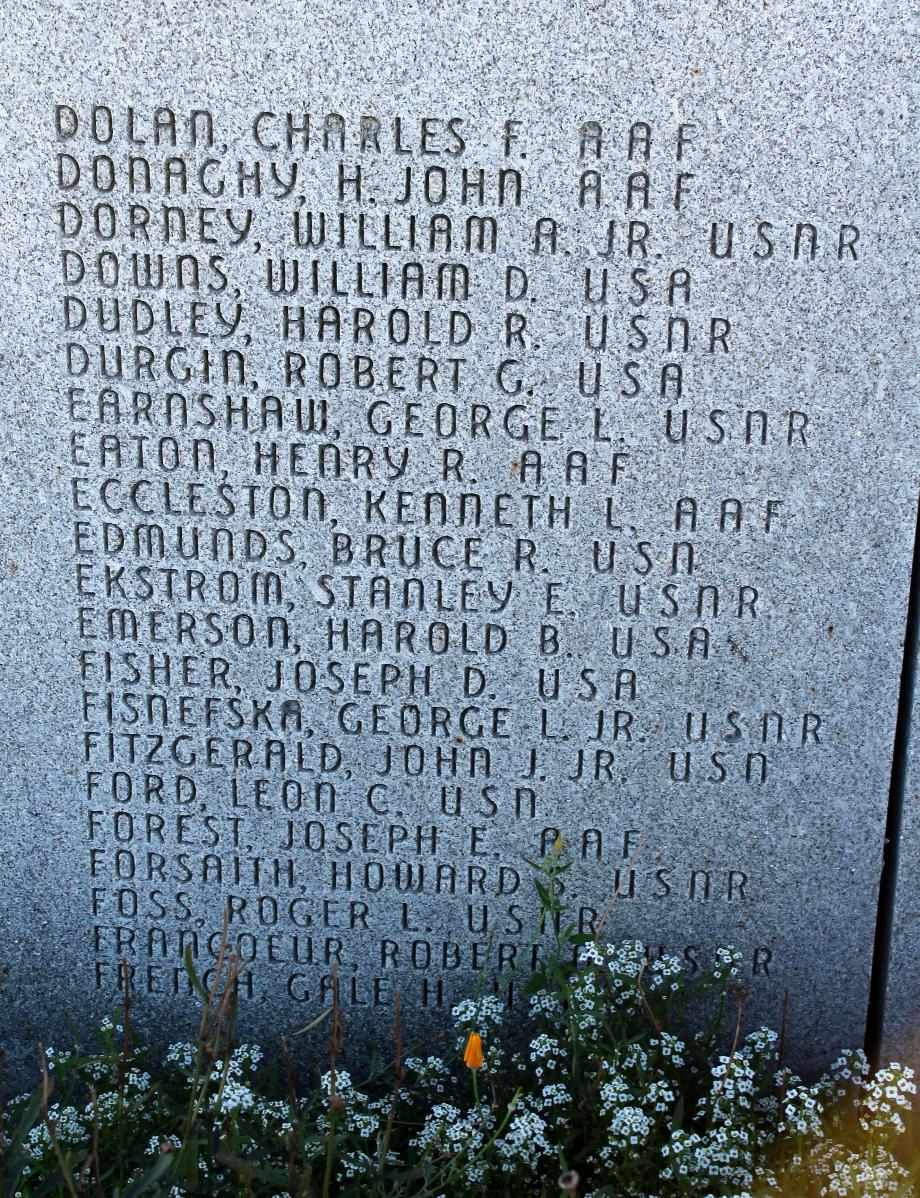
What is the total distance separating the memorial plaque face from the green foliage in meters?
0.16

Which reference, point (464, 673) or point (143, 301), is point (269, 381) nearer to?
point (143, 301)

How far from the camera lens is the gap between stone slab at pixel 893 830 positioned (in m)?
2.89

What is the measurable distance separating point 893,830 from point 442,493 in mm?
1400

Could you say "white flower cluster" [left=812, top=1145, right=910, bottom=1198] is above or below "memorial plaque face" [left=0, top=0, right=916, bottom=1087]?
below

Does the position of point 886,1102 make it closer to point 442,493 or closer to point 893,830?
point 893,830

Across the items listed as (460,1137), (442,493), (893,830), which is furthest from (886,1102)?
(442,493)

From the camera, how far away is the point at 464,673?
2.97 m

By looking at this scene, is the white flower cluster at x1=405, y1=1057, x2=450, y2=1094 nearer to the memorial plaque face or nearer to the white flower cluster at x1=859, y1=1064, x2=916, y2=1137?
the memorial plaque face

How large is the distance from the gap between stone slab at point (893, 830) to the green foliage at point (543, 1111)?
14 centimetres

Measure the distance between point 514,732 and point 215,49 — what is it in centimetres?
172

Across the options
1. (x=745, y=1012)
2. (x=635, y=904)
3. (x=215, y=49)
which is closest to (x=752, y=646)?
(x=635, y=904)

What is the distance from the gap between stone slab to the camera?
2889 mm

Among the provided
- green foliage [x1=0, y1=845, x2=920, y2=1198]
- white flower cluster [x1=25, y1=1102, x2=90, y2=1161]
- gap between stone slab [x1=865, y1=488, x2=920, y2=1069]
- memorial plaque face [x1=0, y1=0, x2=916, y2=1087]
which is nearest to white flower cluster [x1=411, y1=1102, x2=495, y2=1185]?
green foliage [x1=0, y1=845, x2=920, y2=1198]

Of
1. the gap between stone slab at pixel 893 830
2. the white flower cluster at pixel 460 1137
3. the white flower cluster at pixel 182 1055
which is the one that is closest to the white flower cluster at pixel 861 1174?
the gap between stone slab at pixel 893 830
